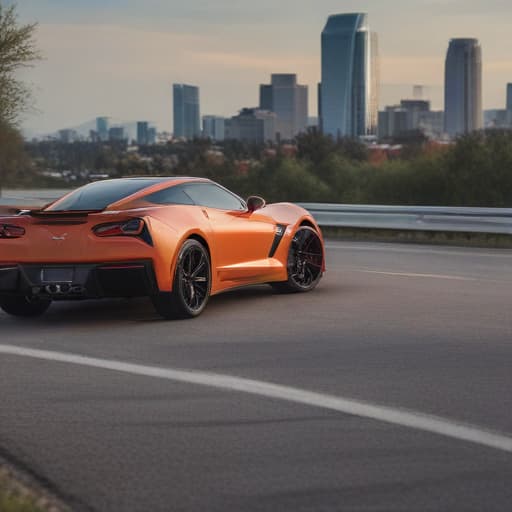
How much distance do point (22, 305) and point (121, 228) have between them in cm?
156

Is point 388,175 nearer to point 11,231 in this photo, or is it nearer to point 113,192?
point 113,192

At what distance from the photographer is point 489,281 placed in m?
14.3

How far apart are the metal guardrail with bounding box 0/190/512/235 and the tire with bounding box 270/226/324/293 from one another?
9.00 m

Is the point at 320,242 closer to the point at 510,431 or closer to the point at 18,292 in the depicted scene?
the point at 18,292

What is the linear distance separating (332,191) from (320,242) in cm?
4686

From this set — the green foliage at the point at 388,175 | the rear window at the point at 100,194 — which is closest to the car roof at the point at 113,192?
the rear window at the point at 100,194

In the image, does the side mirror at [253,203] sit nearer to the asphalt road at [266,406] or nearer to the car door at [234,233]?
the car door at [234,233]

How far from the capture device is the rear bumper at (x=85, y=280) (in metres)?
10.4

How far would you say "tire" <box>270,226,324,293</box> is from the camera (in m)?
12.8

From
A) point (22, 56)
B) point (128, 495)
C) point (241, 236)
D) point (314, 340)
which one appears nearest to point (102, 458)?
point (128, 495)

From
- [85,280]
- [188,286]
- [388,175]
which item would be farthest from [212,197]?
[388,175]

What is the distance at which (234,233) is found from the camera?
38.8ft

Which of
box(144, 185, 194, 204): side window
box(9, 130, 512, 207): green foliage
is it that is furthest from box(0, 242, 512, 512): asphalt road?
box(9, 130, 512, 207): green foliage

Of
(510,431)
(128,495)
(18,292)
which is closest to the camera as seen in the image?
(128,495)
